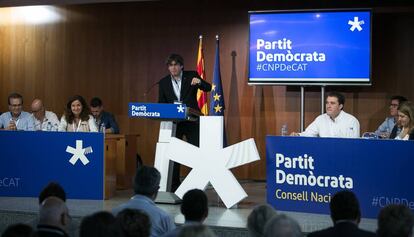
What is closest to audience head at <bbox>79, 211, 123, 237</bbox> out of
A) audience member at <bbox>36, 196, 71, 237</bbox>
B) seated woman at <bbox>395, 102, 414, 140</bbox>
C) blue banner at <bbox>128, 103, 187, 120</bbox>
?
audience member at <bbox>36, 196, 71, 237</bbox>

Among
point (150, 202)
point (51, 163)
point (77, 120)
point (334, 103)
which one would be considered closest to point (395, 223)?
point (150, 202)

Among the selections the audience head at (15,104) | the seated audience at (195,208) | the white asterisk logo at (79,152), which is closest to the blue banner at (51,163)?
the white asterisk logo at (79,152)

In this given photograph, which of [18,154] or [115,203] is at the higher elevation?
[18,154]

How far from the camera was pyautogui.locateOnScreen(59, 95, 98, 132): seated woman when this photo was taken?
844cm

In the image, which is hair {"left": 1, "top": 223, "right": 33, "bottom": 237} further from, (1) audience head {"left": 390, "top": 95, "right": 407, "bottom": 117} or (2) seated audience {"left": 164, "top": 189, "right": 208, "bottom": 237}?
(1) audience head {"left": 390, "top": 95, "right": 407, "bottom": 117}

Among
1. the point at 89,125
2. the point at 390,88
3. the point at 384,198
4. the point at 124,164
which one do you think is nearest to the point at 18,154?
the point at 89,125

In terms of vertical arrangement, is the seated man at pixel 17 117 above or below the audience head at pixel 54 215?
above

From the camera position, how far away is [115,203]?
7723mm

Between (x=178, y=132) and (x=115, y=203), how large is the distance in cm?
109

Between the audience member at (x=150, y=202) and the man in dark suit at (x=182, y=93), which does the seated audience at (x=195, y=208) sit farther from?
the man in dark suit at (x=182, y=93)

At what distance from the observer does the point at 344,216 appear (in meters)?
4.08

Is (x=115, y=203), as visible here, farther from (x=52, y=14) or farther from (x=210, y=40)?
(x=52, y=14)

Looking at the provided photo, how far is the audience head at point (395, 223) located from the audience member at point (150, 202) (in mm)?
1445

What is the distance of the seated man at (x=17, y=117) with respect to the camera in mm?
8938
